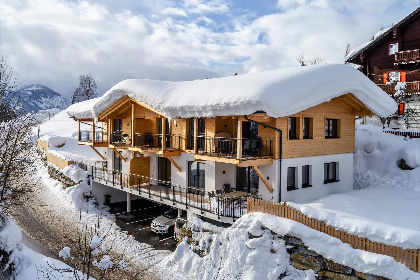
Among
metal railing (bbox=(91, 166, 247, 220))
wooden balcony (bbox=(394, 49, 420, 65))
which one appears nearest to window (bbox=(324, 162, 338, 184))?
metal railing (bbox=(91, 166, 247, 220))

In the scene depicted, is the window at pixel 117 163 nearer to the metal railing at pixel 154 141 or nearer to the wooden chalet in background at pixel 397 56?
the metal railing at pixel 154 141

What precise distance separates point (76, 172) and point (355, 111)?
22408 millimetres

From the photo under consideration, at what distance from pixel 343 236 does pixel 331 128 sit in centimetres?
983

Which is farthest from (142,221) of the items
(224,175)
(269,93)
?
(269,93)

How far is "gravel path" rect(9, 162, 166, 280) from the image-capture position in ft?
48.2

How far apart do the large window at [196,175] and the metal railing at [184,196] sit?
0.32 meters

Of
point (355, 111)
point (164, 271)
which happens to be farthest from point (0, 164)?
point (355, 111)

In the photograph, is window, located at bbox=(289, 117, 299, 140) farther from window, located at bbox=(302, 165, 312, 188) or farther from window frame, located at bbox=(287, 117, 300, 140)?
window, located at bbox=(302, 165, 312, 188)

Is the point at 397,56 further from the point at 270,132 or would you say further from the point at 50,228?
the point at 50,228

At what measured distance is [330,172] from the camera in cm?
1864

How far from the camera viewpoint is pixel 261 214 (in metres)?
12.7

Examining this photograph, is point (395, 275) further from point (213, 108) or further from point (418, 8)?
point (418, 8)

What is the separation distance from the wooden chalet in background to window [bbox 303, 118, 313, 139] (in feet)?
55.9

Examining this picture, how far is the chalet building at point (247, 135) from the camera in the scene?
1430 cm
